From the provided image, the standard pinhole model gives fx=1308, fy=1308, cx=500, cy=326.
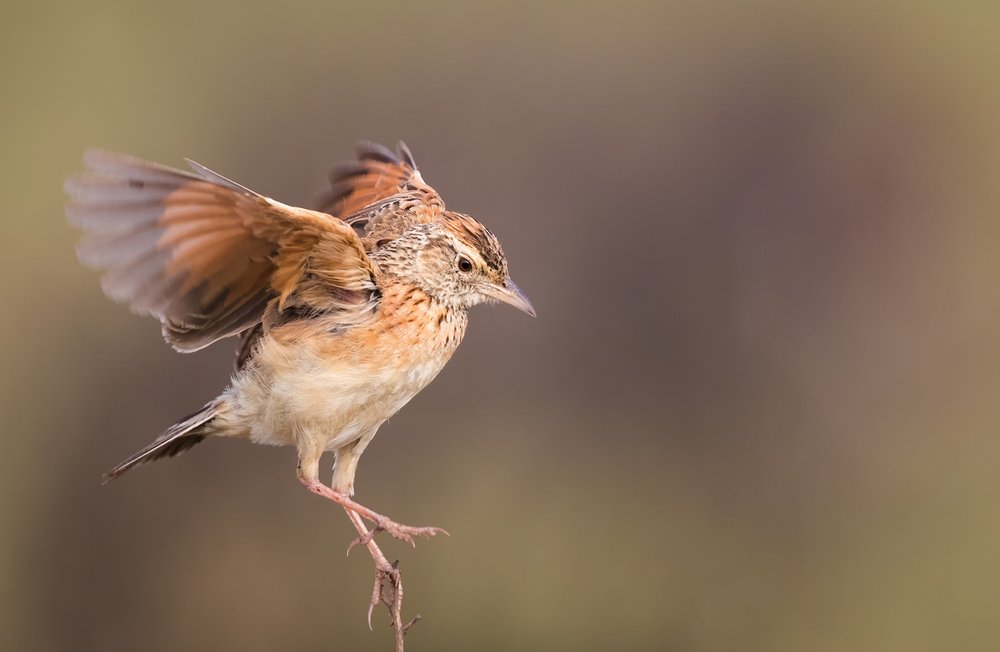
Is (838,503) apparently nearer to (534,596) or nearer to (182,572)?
(534,596)

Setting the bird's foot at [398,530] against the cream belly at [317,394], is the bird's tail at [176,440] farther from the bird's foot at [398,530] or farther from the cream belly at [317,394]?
the bird's foot at [398,530]

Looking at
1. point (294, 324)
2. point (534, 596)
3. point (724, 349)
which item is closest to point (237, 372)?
point (294, 324)

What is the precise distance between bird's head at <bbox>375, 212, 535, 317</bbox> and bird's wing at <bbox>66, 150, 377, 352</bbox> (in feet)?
0.61

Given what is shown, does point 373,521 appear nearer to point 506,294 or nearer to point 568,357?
point 506,294

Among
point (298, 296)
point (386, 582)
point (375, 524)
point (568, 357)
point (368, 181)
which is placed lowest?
point (386, 582)

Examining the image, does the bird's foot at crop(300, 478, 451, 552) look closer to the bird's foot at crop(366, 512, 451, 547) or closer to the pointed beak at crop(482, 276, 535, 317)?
the bird's foot at crop(366, 512, 451, 547)

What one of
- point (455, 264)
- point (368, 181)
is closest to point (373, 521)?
point (455, 264)

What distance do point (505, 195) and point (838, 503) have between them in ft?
10.6

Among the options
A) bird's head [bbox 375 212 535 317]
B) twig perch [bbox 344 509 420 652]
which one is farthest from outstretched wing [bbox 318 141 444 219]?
twig perch [bbox 344 509 420 652]

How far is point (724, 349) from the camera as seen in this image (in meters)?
9.30

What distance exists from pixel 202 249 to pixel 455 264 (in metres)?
0.94

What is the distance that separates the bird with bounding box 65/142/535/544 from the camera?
4477 mm

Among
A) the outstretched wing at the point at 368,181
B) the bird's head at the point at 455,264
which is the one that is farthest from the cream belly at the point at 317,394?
the outstretched wing at the point at 368,181

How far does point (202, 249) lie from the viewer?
15.1 ft
